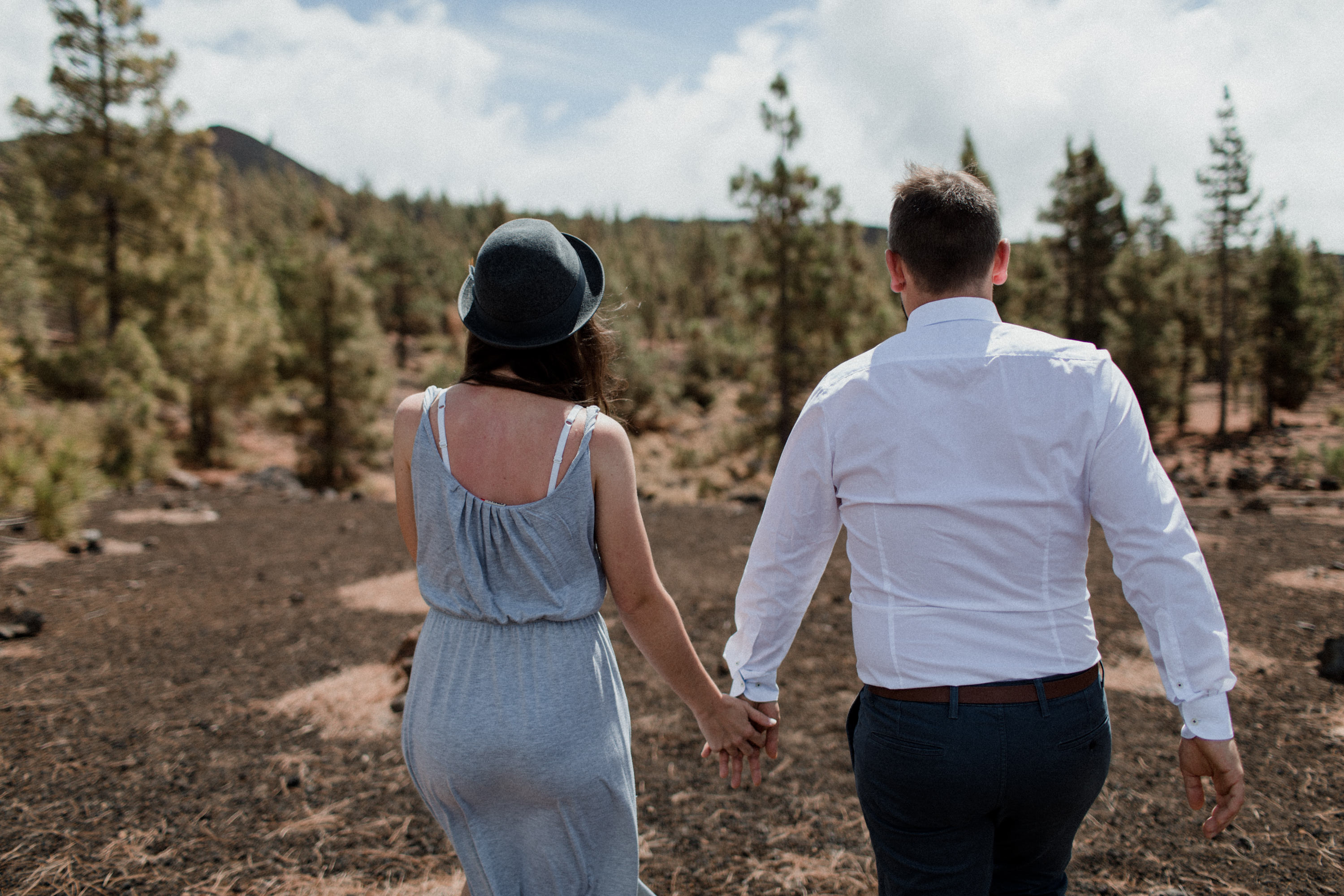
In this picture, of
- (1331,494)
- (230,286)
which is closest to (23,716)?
(1331,494)

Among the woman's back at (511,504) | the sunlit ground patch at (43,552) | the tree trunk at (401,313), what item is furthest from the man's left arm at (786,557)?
the tree trunk at (401,313)

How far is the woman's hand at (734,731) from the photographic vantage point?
73.6 inches

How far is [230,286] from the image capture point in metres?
24.4

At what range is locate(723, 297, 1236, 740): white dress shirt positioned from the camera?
1493 millimetres

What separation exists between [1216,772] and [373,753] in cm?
390

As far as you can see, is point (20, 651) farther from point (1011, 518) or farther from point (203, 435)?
point (203, 435)

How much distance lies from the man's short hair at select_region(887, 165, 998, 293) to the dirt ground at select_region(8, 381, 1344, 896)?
2.37m

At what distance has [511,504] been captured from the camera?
5.37 feet

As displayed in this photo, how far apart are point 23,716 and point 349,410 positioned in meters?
15.4

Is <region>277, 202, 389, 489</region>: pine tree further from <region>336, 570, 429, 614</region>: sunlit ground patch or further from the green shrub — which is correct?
the green shrub

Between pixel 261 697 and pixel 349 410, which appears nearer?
pixel 261 697

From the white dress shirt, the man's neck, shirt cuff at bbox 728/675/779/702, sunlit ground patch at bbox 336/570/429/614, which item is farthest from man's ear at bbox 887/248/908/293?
sunlit ground patch at bbox 336/570/429/614

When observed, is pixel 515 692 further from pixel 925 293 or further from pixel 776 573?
pixel 925 293

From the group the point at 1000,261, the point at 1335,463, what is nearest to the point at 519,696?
the point at 1000,261
